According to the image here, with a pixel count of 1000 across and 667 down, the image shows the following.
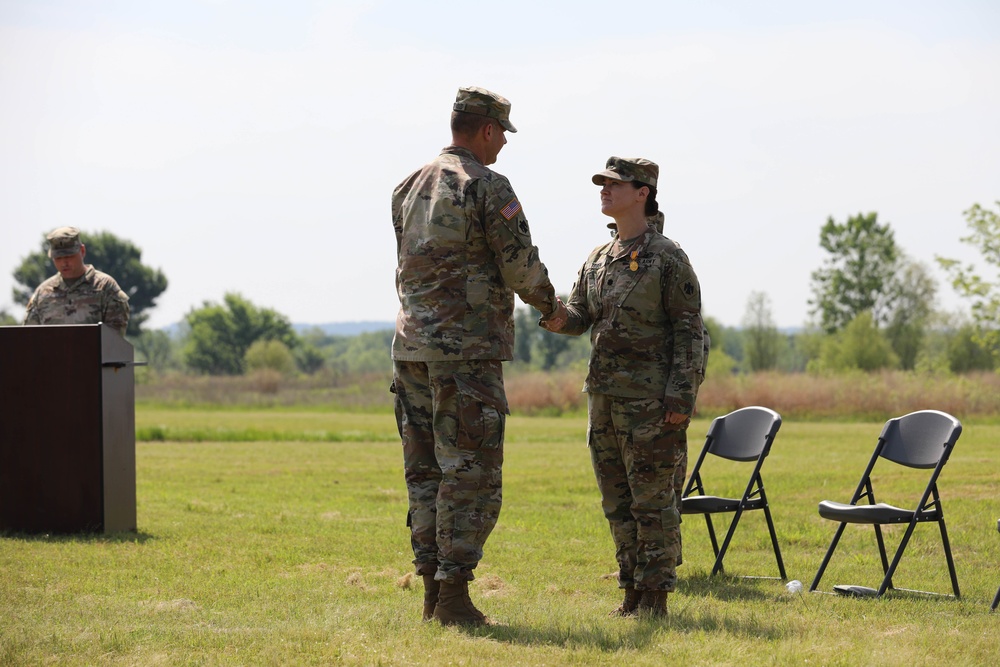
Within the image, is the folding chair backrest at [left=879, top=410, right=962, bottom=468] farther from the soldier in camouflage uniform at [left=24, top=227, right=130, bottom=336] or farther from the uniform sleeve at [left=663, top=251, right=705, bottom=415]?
the soldier in camouflage uniform at [left=24, top=227, right=130, bottom=336]

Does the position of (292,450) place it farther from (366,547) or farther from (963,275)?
(963,275)

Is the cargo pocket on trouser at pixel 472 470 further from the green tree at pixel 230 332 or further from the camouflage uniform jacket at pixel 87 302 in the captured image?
the green tree at pixel 230 332

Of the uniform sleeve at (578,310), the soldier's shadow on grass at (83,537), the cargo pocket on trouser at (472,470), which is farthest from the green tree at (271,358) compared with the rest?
the cargo pocket on trouser at (472,470)

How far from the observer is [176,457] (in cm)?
1956

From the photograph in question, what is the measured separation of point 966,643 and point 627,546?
6.24 ft

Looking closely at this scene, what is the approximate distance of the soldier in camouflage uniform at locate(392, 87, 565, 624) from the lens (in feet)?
18.6

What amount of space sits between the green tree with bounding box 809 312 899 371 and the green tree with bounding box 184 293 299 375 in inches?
2025

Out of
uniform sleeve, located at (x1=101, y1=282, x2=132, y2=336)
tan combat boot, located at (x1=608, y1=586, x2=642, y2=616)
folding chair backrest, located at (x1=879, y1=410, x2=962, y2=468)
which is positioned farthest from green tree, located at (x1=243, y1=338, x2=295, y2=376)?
tan combat boot, located at (x1=608, y1=586, x2=642, y2=616)

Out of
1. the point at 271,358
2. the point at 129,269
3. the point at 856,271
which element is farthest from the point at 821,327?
the point at 129,269

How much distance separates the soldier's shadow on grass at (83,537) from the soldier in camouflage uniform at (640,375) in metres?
4.81

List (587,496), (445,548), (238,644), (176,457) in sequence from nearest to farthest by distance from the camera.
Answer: (238,644) < (445,548) < (587,496) < (176,457)

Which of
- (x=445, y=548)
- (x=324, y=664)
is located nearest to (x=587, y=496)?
(x=445, y=548)

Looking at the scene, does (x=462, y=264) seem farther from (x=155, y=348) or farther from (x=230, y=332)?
(x=155, y=348)

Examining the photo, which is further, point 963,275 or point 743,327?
point 743,327
